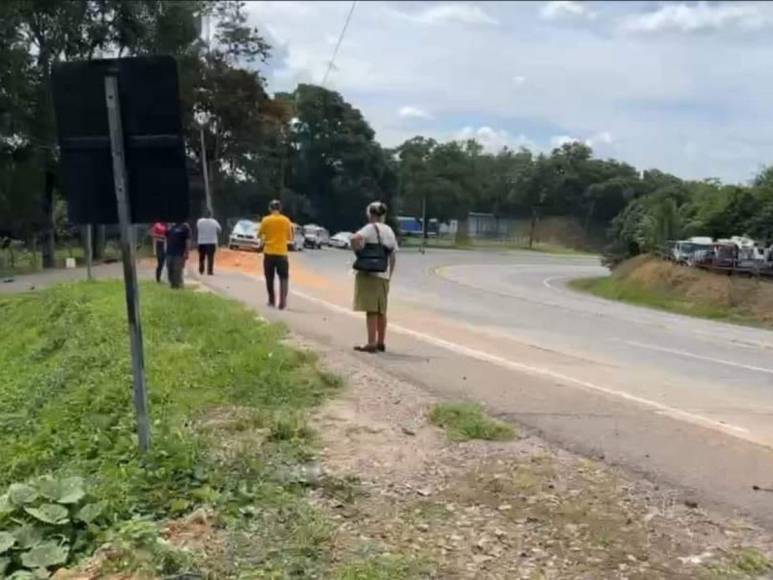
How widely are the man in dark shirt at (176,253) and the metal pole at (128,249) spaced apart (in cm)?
1214

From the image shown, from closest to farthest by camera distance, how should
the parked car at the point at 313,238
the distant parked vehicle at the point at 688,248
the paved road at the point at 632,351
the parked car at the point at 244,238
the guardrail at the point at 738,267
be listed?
the paved road at the point at 632,351 < the guardrail at the point at 738,267 < the distant parked vehicle at the point at 688,248 < the parked car at the point at 244,238 < the parked car at the point at 313,238

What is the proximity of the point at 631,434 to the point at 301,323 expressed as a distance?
7.66 metres

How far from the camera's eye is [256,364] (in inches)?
363

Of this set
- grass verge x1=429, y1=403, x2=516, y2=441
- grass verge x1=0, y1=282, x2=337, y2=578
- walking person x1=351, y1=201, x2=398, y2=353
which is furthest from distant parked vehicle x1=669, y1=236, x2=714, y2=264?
grass verge x1=429, y1=403, x2=516, y2=441

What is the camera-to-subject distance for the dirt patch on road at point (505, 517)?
4633 mm

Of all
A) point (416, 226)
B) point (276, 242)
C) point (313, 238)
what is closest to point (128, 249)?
point (276, 242)

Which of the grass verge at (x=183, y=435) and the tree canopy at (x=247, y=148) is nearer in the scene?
the grass verge at (x=183, y=435)

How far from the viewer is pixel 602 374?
11.6 metres

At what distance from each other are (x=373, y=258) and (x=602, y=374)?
2.87m

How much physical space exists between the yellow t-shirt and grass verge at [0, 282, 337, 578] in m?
3.09

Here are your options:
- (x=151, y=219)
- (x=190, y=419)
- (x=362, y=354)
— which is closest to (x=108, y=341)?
(x=362, y=354)

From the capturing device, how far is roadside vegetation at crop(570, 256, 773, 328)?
31.2 meters

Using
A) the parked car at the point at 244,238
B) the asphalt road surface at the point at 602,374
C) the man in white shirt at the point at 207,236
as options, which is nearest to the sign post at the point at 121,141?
the asphalt road surface at the point at 602,374

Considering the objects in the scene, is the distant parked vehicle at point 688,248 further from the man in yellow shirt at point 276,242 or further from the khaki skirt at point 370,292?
the khaki skirt at point 370,292
